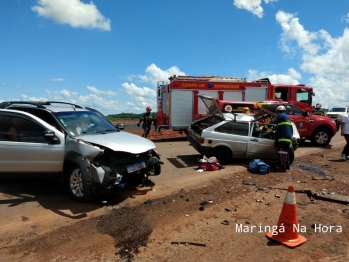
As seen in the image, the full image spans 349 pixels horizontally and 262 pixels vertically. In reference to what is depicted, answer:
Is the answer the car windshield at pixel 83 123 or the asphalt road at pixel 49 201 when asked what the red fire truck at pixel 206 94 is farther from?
the car windshield at pixel 83 123

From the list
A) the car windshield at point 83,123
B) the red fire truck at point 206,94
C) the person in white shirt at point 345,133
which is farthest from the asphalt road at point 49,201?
the red fire truck at point 206,94

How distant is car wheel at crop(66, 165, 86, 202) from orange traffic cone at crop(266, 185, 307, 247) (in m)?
3.16

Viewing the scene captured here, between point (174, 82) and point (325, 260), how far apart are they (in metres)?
11.7

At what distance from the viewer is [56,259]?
337cm

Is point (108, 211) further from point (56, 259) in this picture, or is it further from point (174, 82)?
point (174, 82)

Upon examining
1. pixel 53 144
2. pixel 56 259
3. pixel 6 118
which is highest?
pixel 6 118

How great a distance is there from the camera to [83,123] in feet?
19.2

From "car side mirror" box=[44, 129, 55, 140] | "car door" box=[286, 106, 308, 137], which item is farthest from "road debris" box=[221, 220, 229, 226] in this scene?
"car door" box=[286, 106, 308, 137]

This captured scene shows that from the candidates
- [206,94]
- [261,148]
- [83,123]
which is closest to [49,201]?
[83,123]

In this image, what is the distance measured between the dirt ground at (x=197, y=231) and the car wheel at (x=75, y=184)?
57 cm

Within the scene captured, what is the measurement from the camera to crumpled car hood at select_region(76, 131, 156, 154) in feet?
16.4

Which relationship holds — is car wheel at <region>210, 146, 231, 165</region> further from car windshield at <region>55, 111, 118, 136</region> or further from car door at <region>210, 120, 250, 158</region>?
car windshield at <region>55, 111, 118, 136</region>

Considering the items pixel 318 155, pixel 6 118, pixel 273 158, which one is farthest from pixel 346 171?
pixel 6 118

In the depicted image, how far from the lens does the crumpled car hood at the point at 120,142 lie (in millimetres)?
5004
